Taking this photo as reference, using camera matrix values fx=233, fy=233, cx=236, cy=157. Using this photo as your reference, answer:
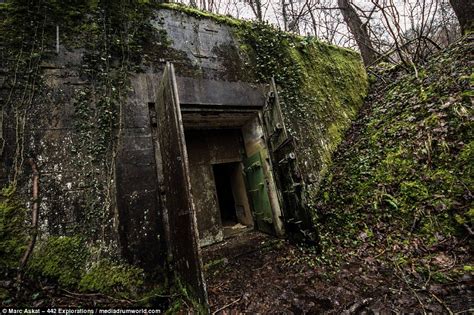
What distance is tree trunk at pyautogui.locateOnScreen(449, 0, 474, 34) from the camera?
5.29 metres

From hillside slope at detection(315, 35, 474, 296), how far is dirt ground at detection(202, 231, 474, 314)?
0.59ft

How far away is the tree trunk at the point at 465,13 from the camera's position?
208 inches

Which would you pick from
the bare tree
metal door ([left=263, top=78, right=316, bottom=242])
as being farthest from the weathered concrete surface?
the bare tree

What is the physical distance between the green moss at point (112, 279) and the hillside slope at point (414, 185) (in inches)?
98.0

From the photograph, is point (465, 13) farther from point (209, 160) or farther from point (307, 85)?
point (209, 160)

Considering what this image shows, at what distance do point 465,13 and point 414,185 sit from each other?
513 centimetres

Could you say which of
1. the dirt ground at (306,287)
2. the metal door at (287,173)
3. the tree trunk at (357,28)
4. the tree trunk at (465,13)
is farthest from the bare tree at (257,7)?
the dirt ground at (306,287)

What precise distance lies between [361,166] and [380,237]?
1323mm

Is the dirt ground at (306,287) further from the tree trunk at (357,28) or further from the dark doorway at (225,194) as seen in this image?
the tree trunk at (357,28)

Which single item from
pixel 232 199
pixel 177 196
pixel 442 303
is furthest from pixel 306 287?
pixel 232 199

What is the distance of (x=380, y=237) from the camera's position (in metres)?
3.17

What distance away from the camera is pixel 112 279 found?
8.54 feet

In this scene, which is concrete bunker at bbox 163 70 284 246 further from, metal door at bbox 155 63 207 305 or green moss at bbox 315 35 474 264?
green moss at bbox 315 35 474 264

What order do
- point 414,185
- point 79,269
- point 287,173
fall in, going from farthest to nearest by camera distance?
point 287,173
point 414,185
point 79,269
